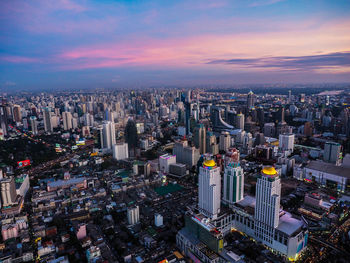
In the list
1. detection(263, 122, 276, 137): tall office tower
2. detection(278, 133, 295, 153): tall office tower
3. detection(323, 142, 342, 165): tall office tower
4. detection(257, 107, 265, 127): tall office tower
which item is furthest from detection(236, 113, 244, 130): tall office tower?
detection(323, 142, 342, 165): tall office tower

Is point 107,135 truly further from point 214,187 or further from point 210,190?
point 214,187

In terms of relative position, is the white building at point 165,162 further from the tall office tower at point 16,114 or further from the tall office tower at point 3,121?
the tall office tower at point 16,114

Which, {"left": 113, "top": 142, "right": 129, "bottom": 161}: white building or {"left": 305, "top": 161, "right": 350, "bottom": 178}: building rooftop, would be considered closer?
{"left": 305, "top": 161, "right": 350, "bottom": 178}: building rooftop

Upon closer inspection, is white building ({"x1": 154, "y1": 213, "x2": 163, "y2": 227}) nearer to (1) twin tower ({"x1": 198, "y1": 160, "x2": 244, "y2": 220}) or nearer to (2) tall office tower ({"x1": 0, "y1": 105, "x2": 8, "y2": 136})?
(1) twin tower ({"x1": 198, "y1": 160, "x2": 244, "y2": 220})

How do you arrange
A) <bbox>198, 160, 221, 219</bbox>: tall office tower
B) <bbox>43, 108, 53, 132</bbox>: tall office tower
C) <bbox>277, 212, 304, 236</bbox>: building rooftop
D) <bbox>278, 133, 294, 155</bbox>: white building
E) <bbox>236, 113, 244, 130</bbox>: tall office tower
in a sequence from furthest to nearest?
1. <bbox>43, 108, 53, 132</bbox>: tall office tower
2. <bbox>236, 113, 244, 130</bbox>: tall office tower
3. <bbox>278, 133, 294, 155</bbox>: white building
4. <bbox>198, 160, 221, 219</bbox>: tall office tower
5. <bbox>277, 212, 304, 236</bbox>: building rooftop

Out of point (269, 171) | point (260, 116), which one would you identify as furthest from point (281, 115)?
point (269, 171)

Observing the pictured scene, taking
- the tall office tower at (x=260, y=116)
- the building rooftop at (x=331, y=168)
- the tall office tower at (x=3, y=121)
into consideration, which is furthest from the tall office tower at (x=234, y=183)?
the tall office tower at (x=3, y=121)

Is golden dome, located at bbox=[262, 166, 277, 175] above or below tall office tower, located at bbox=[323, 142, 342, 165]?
above

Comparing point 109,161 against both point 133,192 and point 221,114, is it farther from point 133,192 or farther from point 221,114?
point 221,114
